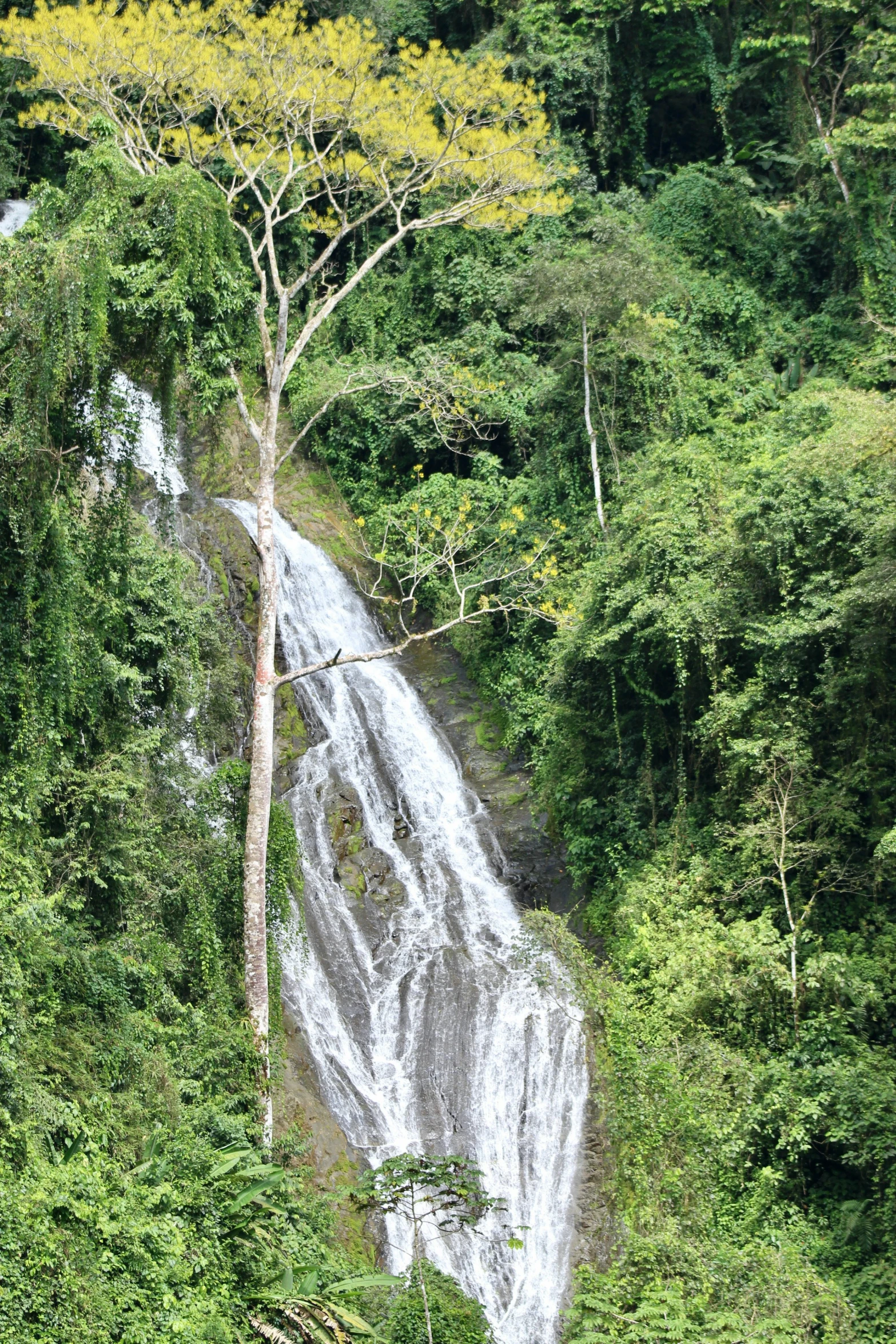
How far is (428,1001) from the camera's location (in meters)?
15.5

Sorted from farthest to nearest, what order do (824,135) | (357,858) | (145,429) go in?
(824,135)
(145,429)
(357,858)

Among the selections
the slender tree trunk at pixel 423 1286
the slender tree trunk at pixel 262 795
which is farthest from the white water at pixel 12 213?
the slender tree trunk at pixel 423 1286

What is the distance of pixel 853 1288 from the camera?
36.5 ft

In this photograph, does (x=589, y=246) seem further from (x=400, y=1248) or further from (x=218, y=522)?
(x=400, y=1248)

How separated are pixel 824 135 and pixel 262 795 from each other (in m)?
19.6

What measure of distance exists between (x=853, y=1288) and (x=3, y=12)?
102 feet

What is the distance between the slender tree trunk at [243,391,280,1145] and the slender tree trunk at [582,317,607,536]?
7.22m

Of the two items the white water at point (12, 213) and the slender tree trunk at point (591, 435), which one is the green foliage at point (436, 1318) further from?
the white water at point (12, 213)

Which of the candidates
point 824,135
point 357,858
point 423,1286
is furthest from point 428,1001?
point 824,135

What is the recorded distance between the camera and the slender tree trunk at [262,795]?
1216 centimetres

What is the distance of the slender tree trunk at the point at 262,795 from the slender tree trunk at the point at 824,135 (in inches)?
570

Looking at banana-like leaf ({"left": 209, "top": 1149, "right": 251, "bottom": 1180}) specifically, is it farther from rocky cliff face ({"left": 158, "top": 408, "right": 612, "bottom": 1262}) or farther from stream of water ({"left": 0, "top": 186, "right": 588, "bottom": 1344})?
stream of water ({"left": 0, "top": 186, "right": 588, "bottom": 1344})

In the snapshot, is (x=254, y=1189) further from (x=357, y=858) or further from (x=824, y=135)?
(x=824, y=135)

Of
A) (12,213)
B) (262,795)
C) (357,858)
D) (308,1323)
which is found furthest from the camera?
(12,213)
